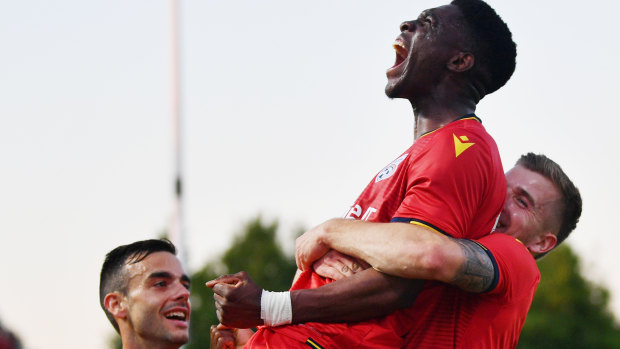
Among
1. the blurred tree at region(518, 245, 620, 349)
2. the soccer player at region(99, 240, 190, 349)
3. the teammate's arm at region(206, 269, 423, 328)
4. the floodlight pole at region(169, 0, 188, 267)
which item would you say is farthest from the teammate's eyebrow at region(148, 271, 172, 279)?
the blurred tree at region(518, 245, 620, 349)

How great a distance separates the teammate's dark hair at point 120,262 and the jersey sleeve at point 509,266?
3478 millimetres

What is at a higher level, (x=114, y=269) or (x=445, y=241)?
(x=445, y=241)

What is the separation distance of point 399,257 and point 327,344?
65 centimetres

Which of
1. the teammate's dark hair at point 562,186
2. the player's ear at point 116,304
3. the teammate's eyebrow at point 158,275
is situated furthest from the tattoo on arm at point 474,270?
the player's ear at point 116,304

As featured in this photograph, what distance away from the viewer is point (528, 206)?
5840 millimetres

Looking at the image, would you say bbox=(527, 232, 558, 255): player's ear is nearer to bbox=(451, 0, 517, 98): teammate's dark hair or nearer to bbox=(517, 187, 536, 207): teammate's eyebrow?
bbox=(517, 187, 536, 207): teammate's eyebrow

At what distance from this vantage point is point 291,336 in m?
4.65

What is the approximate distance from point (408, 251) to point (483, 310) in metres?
0.76

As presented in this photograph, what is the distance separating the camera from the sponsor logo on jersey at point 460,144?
473cm

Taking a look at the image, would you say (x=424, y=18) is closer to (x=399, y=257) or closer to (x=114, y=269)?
(x=399, y=257)

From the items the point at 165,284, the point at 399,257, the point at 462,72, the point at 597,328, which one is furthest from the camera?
the point at 597,328

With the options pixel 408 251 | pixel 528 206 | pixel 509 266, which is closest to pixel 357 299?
pixel 408 251

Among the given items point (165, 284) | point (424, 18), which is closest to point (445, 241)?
point (424, 18)

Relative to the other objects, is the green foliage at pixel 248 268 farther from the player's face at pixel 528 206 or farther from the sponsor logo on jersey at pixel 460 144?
the sponsor logo on jersey at pixel 460 144
